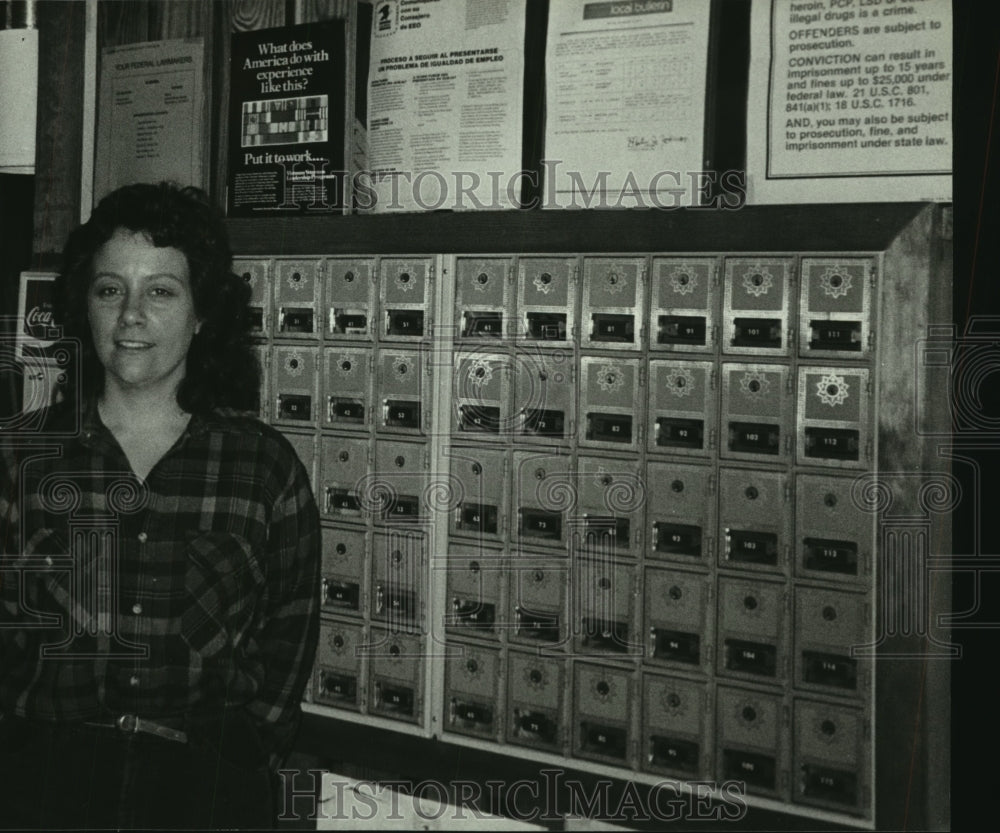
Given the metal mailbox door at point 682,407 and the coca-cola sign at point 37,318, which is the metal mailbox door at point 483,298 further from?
the coca-cola sign at point 37,318

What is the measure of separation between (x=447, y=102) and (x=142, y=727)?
1254 mm

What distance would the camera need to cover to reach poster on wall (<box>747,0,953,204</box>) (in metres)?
1.64

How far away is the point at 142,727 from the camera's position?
179 centimetres

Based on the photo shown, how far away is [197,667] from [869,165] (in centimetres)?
143

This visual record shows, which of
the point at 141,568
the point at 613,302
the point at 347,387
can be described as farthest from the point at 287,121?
the point at 141,568

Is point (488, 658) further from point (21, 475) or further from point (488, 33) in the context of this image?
point (488, 33)

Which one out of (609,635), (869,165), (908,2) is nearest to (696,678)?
(609,635)

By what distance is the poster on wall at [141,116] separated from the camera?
222cm

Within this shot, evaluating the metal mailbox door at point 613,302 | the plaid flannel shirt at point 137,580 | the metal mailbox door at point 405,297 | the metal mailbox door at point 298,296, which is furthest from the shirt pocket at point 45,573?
the metal mailbox door at point 613,302

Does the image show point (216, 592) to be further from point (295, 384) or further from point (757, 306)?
point (757, 306)

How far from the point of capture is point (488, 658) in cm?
200

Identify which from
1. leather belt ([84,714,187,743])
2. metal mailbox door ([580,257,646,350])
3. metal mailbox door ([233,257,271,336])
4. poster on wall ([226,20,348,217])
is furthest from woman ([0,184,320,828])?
metal mailbox door ([580,257,646,350])

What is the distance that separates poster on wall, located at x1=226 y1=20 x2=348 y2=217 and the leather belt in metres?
1.02

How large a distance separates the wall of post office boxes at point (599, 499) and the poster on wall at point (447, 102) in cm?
16
